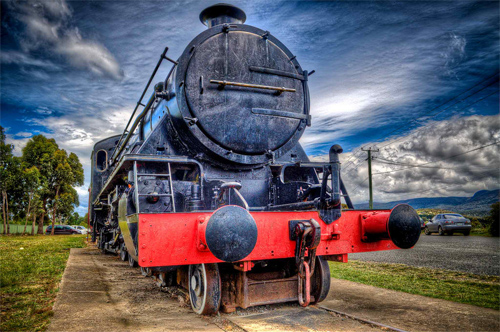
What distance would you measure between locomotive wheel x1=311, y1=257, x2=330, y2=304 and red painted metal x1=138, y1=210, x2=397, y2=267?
79 cm

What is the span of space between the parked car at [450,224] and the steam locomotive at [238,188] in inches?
582

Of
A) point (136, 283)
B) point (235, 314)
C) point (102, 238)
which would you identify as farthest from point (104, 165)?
point (235, 314)

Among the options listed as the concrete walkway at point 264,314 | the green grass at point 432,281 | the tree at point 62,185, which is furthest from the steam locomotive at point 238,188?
the tree at point 62,185

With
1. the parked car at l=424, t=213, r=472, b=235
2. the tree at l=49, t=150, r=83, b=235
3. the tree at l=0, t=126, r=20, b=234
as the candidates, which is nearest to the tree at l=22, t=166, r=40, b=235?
the tree at l=0, t=126, r=20, b=234

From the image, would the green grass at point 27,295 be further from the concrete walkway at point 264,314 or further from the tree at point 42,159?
the tree at point 42,159

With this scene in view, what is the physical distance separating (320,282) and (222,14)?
3.56 meters

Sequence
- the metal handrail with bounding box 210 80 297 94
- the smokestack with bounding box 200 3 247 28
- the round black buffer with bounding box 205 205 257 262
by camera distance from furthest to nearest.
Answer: the smokestack with bounding box 200 3 247 28 → the metal handrail with bounding box 210 80 297 94 → the round black buffer with bounding box 205 205 257 262

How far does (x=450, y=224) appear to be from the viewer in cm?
1664

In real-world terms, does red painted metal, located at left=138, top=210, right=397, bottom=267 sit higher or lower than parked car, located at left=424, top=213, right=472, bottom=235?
higher

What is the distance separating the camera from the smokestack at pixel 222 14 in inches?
182

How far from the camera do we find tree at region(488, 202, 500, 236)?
52.5 ft

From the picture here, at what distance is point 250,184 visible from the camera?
4.20 meters

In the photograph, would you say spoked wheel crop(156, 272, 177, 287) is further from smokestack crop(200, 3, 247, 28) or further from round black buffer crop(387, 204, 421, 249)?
smokestack crop(200, 3, 247, 28)

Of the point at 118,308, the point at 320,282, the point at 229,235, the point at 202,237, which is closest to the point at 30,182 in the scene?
the point at 118,308
